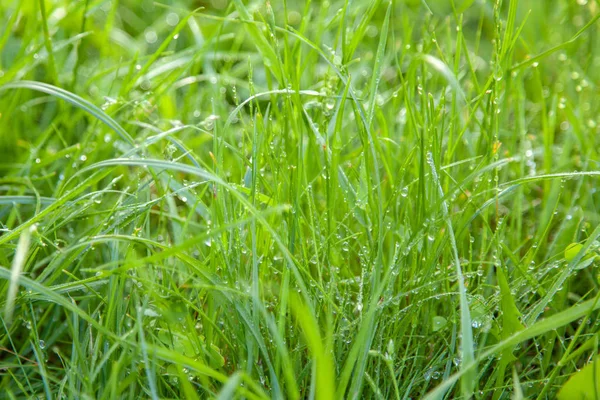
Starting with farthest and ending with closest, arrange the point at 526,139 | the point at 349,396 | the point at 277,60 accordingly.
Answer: the point at 526,139
the point at 277,60
the point at 349,396

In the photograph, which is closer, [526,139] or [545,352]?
[545,352]

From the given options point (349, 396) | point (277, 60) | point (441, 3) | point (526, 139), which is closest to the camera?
point (349, 396)

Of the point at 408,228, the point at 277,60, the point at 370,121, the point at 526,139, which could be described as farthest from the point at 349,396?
the point at 526,139

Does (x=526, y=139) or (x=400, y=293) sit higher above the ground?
(x=526, y=139)

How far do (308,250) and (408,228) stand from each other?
19 centimetres

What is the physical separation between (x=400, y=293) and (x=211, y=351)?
1.02 ft

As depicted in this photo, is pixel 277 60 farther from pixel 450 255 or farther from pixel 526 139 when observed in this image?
pixel 526 139

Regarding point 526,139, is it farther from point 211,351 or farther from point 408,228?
point 211,351

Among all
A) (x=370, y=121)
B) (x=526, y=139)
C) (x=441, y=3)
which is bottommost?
(x=526, y=139)

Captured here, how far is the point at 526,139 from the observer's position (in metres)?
1.60

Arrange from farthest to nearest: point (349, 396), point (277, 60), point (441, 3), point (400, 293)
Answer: point (441, 3)
point (277, 60)
point (400, 293)
point (349, 396)

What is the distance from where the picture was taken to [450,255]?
1.20 metres

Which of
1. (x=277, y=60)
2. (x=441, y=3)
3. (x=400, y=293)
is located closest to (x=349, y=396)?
(x=400, y=293)

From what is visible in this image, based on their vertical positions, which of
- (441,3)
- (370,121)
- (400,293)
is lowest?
(400,293)
